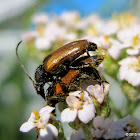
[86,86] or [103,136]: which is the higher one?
[86,86]

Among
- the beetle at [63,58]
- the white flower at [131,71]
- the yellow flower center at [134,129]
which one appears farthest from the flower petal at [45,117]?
the white flower at [131,71]

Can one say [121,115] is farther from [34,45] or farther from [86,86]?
[34,45]

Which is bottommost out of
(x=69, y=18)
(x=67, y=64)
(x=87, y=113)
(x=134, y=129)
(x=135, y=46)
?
(x=134, y=129)

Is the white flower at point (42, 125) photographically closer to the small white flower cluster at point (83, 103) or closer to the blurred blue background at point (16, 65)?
the small white flower cluster at point (83, 103)

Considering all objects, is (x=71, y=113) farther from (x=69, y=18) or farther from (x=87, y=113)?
(x=69, y=18)

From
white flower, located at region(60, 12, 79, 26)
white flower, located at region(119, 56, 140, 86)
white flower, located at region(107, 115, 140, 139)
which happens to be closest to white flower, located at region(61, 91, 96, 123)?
white flower, located at region(107, 115, 140, 139)

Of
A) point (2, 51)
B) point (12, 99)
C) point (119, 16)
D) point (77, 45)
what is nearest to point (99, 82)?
point (77, 45)

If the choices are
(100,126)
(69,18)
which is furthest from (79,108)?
(69,18)
